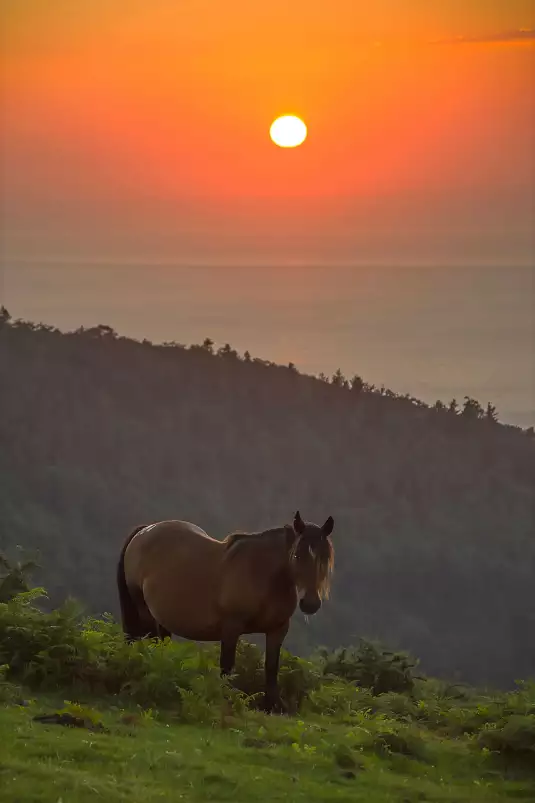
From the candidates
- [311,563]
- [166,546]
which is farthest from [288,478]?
[311,563]

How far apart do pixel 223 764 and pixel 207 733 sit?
1.04 meters

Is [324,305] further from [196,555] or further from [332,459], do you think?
[196,555]

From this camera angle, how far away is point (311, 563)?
11.2m

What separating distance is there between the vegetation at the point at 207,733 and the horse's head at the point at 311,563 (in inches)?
45.9

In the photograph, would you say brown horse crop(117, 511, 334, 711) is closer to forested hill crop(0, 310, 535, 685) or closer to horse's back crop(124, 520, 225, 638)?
horse's back crop(124, 520, 225, 638)

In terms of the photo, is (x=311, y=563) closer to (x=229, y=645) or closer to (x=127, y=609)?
(x=229, y=645)

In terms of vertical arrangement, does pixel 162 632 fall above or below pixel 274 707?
above

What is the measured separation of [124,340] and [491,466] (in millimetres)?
14863

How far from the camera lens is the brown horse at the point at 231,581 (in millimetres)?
11344

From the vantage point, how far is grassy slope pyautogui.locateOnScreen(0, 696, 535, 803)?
7.55 metres

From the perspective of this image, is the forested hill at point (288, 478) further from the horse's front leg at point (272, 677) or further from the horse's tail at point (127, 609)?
the horse's front leg at point (272, 677)

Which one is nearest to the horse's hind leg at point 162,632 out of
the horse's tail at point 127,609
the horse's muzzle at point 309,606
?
the horse's tail at point 127,609

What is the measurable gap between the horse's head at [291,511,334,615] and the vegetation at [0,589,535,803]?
1.17m

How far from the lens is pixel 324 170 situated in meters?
81.1
